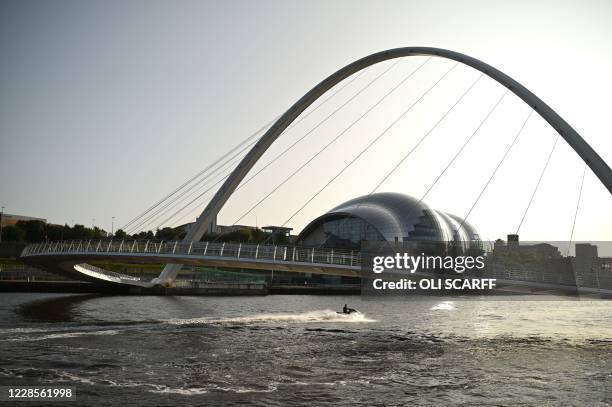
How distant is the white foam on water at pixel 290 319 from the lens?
1492 inches

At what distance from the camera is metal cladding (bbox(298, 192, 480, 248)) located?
10675 centimetres

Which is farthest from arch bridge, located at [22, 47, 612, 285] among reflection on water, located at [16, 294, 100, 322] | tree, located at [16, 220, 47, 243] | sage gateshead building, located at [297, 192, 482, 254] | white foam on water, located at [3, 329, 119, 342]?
tree, located at [16, 220, 47, 243]

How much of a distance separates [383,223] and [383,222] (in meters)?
0.31

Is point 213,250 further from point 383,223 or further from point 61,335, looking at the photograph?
point 383,223

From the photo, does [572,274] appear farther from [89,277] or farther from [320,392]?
[89,277]

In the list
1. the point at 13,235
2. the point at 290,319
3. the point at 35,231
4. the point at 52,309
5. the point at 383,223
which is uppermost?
the point at 383,223

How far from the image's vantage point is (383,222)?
108 m

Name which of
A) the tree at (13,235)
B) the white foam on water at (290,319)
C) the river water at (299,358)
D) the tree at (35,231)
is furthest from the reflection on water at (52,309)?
the tree at (13,235)

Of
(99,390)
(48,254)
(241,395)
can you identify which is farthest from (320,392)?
(48,254)

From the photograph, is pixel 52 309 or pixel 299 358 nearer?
pixel 299 358

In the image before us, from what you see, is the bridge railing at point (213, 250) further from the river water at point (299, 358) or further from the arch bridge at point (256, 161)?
the river water at point (299, 358)

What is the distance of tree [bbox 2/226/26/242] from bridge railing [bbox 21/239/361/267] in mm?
65138

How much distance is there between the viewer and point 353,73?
169 feet

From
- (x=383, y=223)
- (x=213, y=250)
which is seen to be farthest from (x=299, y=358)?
(x=383, y=223)
